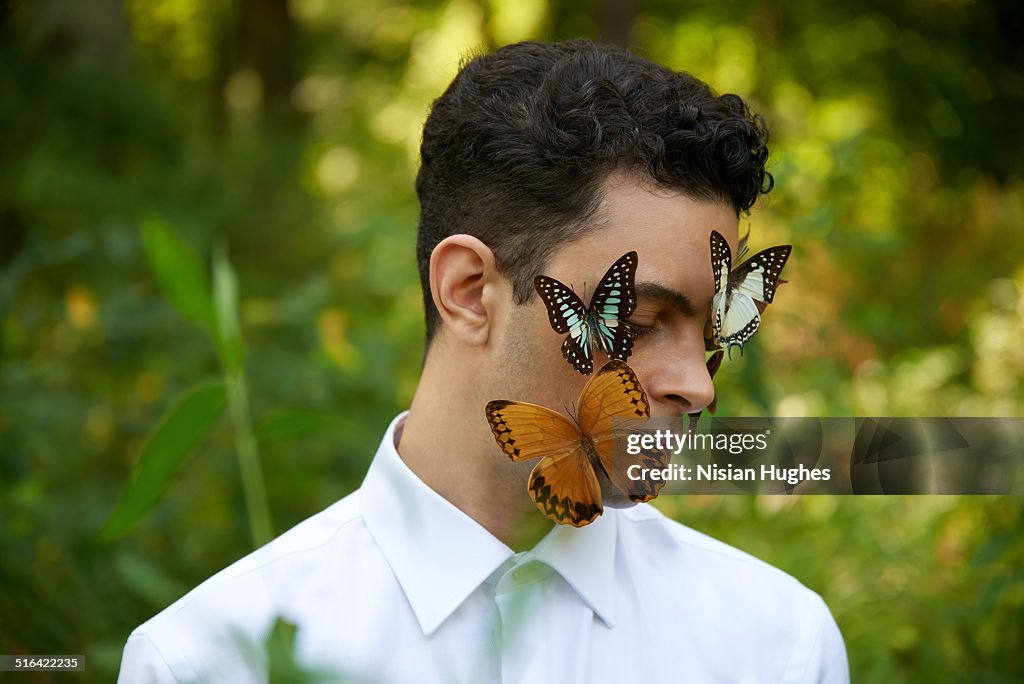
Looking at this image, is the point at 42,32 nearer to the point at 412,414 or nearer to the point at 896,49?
the point at 412,414

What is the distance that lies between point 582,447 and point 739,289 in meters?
0.35

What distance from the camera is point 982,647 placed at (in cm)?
234

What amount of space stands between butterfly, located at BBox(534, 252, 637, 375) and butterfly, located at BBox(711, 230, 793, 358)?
127 mm

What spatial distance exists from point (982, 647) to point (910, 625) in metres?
0.26

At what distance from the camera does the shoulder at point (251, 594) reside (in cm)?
129

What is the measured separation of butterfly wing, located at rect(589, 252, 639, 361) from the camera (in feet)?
4.08

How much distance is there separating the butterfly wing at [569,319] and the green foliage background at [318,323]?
0.41 m

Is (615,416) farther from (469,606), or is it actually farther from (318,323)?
(318,323)

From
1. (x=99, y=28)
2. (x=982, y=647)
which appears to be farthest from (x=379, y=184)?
(x=982, y=647)

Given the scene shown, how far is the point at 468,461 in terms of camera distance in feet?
4.85

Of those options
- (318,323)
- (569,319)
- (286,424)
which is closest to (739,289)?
(569,319)

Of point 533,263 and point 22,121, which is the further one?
point 22,121

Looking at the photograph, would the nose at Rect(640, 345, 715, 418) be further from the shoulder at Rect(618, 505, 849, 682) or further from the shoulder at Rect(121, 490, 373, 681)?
the shoulder at Rect(121, 490, 373, 681)

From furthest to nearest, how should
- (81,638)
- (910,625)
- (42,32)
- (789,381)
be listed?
(42,32), (789,381), (910,625), (81,638)
